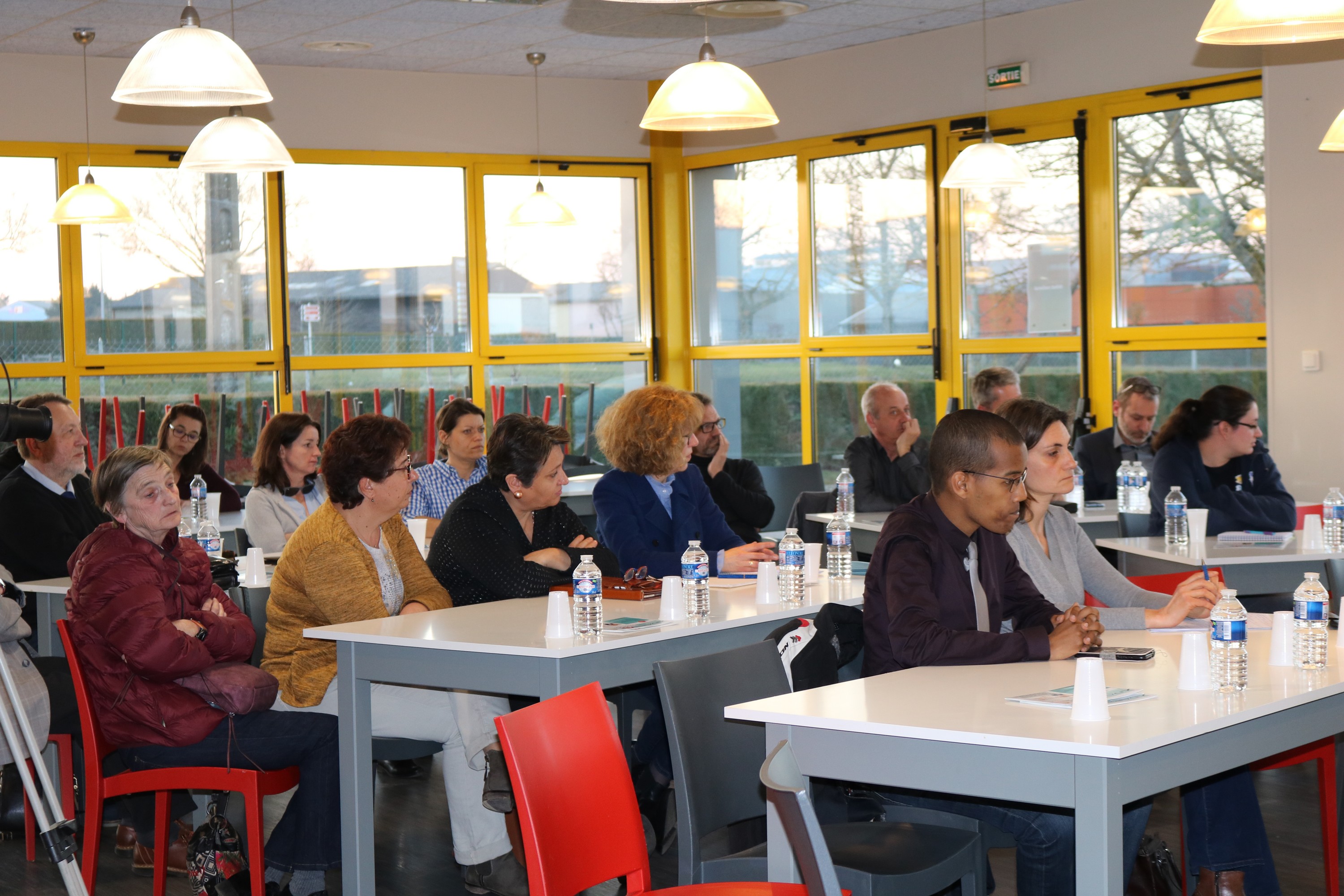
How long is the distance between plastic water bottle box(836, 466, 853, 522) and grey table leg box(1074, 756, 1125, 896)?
4185mm

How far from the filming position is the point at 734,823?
3021mm

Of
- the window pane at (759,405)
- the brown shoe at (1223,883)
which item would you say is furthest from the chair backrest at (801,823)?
the window pane at (759,405)

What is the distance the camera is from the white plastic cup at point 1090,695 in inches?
96.0

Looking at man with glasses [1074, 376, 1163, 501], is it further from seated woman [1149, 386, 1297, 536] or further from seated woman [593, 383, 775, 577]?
seated woman [593, 383, 775, 577]

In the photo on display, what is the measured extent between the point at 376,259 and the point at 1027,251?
412 centimetres

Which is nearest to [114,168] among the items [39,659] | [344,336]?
[344,336]

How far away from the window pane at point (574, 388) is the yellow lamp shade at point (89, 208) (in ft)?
9.26

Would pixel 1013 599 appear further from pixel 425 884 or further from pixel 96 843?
pixel 96 843

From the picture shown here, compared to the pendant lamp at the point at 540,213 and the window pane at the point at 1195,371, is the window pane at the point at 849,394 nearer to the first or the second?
the window pane at the point at 1195,371

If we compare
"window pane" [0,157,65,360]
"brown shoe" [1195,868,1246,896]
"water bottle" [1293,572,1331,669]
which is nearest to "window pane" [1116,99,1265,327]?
"brown shoe" [1195,868,1246,896]

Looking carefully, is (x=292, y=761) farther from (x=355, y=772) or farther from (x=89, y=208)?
(x=89, y=208)

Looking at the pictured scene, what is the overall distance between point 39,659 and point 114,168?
499 cm

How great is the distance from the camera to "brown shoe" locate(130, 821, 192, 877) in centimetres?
412

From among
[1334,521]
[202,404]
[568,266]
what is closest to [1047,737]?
[1334,521]
